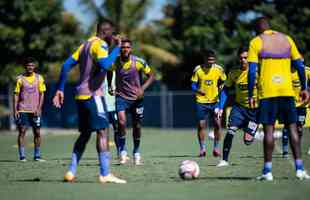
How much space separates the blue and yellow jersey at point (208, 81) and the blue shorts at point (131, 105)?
8.61 feet

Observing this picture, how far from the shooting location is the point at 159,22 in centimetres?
5444

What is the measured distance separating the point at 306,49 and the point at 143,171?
100 ft

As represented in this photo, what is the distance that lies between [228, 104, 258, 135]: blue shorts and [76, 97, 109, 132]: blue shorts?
3.89 meters

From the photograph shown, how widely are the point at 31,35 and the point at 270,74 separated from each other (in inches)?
1406

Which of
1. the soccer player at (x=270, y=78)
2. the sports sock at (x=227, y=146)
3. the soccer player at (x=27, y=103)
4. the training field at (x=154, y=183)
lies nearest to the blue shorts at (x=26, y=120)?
the soccer player at (x=27, y=103)

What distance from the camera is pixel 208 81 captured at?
54.4 ft

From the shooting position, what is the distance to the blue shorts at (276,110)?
33.6 ft

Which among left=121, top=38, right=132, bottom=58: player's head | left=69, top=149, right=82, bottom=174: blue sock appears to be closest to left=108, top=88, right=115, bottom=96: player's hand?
left=121, top=38, right=132, bottom=58: player's head

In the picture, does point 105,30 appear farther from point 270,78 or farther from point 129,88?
point 129,88

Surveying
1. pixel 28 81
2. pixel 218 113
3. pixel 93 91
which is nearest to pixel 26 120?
pixel 28 81

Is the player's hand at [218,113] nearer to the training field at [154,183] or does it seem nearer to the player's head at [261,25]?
the training field at [154,183]

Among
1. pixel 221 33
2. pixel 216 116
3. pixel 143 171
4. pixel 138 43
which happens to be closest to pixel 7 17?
pixel 138 43

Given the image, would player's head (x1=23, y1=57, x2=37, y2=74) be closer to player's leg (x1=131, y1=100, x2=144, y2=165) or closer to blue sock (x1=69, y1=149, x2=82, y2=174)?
player's leg (x1=131, y1=100, x2=144, y2=165)

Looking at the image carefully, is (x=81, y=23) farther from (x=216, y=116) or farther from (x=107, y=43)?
(x=107, y=43)
